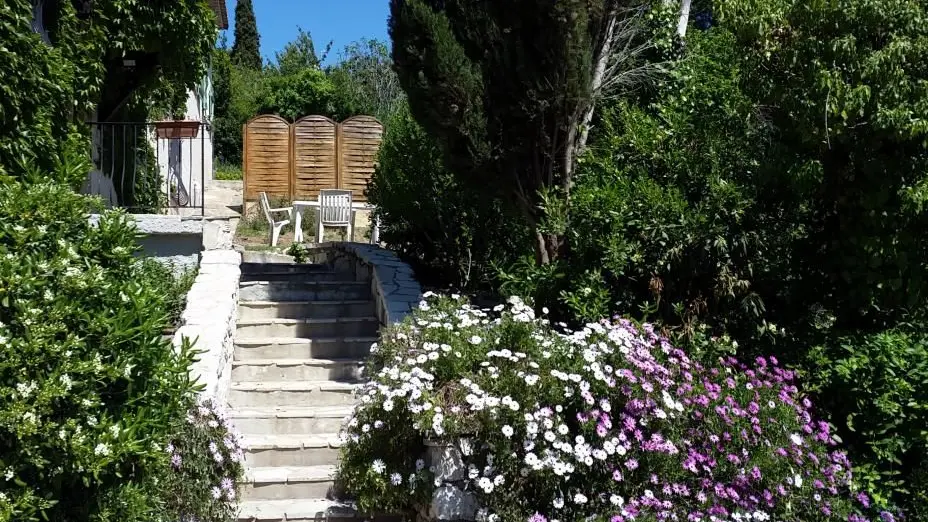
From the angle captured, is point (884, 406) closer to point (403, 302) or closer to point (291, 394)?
point (403, 302)

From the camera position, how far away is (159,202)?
8.66 metres

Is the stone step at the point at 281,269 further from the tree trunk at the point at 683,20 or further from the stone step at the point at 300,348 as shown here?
the tree trunk at the point at 683,20

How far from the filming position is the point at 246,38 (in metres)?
29.4

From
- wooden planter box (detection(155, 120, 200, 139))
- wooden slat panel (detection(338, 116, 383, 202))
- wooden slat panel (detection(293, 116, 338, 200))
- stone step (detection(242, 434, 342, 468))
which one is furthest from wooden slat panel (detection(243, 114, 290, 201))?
stone step (detection(242, 434, 342, 468))

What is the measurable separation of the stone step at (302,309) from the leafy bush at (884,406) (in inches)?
148

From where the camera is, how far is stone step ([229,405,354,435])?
513cm

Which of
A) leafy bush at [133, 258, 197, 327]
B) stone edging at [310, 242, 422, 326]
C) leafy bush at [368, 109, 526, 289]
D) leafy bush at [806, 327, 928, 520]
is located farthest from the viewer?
leafy bush at [368, 109, 526, 289]

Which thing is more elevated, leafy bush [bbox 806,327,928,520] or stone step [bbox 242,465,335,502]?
leafy bush [bbox 806,327,928,520]

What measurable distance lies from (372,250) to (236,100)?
15561 mm

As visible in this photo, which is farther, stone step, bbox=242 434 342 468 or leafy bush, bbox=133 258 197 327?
leafy bush, bbox=133 258 197 327

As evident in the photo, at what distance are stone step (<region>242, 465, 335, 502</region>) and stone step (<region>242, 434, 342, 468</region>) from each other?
4.7 inches

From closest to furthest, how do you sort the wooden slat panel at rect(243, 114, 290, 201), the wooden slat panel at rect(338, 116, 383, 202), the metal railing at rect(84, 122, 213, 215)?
the metal railing at rect(84, 122, 213, 215)
the wooden slat panel at rect(243, 114, 290, 201)
the wooden slat panel at rect(338, 116, 383, 202)

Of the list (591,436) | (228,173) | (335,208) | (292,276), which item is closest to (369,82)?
(228,173)

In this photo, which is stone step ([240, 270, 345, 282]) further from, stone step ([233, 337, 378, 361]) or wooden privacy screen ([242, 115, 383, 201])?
wooden privacy screen ([242, 115, 383, 201])
